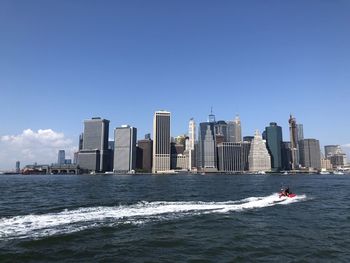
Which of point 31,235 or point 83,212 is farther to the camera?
point 83,212

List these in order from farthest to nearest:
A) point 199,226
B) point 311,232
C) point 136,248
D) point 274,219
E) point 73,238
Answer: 1. point 274,219
2. point 199,226
3. point 311,232
4. point 73,238
5. point 136,248

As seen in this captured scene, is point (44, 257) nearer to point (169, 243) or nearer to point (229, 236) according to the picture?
point (169, 243)

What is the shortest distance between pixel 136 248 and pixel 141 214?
14683mm

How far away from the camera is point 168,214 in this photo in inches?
1593

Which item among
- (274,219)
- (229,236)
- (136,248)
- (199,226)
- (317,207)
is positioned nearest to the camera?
(136,248)

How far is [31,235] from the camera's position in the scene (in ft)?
93.9

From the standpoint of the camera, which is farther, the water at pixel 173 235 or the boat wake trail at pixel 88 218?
the boat wake trail at pixel 88 218

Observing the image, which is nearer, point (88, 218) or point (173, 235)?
point (173, 235)

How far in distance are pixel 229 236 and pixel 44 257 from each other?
15.5 m

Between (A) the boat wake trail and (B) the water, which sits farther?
(A) the boat wake trail

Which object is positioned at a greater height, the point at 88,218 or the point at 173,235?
the point at 88,218

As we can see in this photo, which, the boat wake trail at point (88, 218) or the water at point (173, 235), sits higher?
the boat wake trail at point (88, 218)

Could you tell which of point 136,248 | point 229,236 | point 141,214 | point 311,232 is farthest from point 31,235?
point 311,232

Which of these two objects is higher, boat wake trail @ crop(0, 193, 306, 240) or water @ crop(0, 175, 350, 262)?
boat wake trail @ crop(0, 193, 306, 240)
